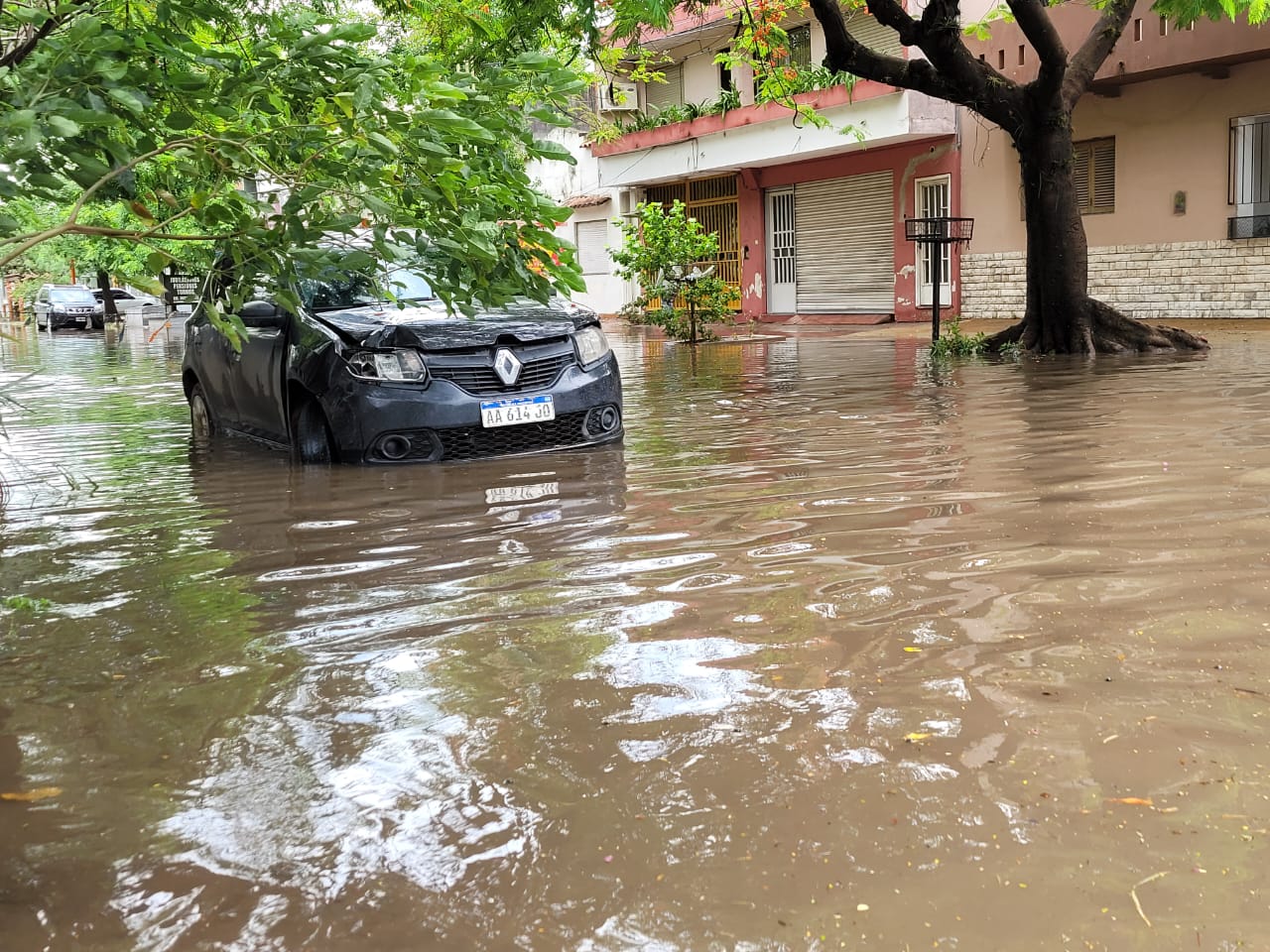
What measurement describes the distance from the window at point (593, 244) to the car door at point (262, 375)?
25.6 meters

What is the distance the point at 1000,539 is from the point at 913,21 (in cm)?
1005

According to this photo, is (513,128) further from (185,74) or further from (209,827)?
(209,827)

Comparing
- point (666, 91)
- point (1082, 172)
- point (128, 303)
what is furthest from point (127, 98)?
point (128, 303)

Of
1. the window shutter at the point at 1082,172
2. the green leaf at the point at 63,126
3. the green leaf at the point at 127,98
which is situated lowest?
the green leaf at the point at 63,126

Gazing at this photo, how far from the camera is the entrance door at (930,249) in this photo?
23844 mm

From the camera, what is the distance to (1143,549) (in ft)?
15.2

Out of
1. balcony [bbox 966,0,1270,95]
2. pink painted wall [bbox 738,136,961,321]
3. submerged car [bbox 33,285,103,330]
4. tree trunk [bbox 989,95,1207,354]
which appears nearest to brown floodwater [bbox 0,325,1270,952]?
tree trunk [bbox 989,95,1207,354]

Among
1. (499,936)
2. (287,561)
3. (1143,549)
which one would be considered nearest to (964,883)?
(499,936)

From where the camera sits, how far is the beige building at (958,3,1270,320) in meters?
18.3

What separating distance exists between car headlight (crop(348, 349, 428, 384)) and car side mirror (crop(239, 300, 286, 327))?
32.8 inches

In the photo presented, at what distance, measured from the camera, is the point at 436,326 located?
290 inches

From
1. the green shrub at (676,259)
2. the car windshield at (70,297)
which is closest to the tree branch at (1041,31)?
the green shrub at (676,259)

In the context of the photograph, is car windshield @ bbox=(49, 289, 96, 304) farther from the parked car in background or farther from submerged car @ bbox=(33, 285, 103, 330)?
the parked car in background

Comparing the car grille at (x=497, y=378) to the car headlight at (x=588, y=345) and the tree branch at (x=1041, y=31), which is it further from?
the tree branch at (x=1041, y=31)
